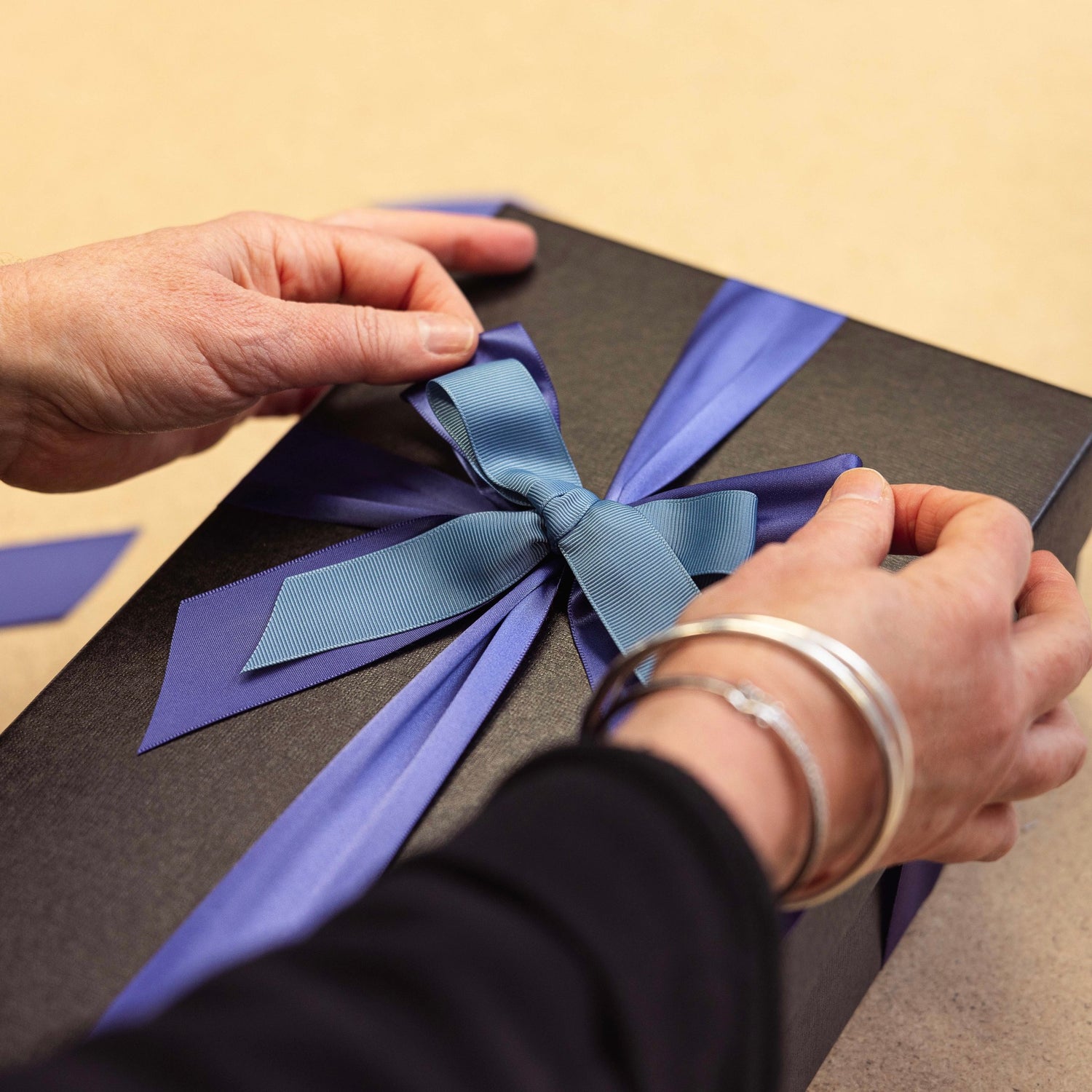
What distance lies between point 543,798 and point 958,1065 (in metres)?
A: 0.50

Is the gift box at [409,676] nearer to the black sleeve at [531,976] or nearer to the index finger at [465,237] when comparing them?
the index finger at [465,237]

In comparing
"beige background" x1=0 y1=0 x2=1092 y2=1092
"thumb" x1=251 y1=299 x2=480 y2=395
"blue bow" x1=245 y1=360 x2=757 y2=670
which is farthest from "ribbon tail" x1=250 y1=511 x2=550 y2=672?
"beige background" x1=0 y1=0 x2=1092 y2=1092

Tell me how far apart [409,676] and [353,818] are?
4.3 inches

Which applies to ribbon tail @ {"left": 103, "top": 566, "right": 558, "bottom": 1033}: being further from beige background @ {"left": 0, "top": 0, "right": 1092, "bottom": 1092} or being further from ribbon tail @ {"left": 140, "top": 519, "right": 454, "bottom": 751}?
beige background @ {"left": 0, "top": 0, "right": 1092, "bottom": 1092}

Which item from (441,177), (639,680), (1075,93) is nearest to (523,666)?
(639,680)

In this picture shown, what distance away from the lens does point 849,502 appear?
61 cm

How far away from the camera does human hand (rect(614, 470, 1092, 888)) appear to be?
1.57 ft

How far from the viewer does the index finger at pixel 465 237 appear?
3.17 ft

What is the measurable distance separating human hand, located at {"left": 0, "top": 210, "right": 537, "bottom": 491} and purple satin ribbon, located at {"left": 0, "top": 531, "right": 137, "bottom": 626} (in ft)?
0.82

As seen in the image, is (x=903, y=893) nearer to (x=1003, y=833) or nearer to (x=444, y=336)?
(x=1003, y=833)

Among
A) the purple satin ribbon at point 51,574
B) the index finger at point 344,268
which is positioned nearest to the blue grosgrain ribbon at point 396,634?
the index finger at point 344,268

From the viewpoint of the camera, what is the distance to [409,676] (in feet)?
2.28

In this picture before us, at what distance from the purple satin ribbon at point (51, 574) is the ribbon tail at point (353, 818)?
2.09 feet

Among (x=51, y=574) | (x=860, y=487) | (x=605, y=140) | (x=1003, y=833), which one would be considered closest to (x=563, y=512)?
(x=860, y=487)
